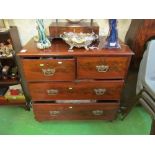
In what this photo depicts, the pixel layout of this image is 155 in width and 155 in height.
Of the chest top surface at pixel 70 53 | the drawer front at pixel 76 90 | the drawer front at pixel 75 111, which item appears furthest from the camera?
the drawer front at pixel 75 111

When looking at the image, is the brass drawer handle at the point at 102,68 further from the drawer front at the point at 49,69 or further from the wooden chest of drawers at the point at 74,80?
the drawer front at the point at 49,69

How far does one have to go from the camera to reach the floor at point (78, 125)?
5.35 ft

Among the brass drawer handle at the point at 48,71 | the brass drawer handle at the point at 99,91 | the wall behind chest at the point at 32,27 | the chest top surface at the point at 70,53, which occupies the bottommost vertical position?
the brass drawer handle at the point at 99,91

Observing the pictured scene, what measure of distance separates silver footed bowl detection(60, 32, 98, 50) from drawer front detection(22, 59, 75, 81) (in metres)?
0.14

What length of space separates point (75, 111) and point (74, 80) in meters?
0.34

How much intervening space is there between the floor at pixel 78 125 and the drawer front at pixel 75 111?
8 cm

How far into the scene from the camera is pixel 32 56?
135 cm

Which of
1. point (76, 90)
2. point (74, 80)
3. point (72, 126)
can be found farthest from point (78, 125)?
point (74, 80)

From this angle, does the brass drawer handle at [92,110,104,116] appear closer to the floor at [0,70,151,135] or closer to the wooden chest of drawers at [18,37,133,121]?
the wooden chest of drawers at [18,37,133,121]

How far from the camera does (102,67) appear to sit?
1389 millimetres

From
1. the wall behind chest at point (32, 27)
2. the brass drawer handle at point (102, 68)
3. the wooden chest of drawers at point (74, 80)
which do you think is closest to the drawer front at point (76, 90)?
the wooden chest of drawers at point (74, 80)

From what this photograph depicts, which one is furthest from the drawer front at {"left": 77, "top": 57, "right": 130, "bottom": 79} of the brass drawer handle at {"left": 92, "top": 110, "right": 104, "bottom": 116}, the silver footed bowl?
the brass drawer handle at {"left": 92, "top": 110, "right": 104, "bottom": 116}
